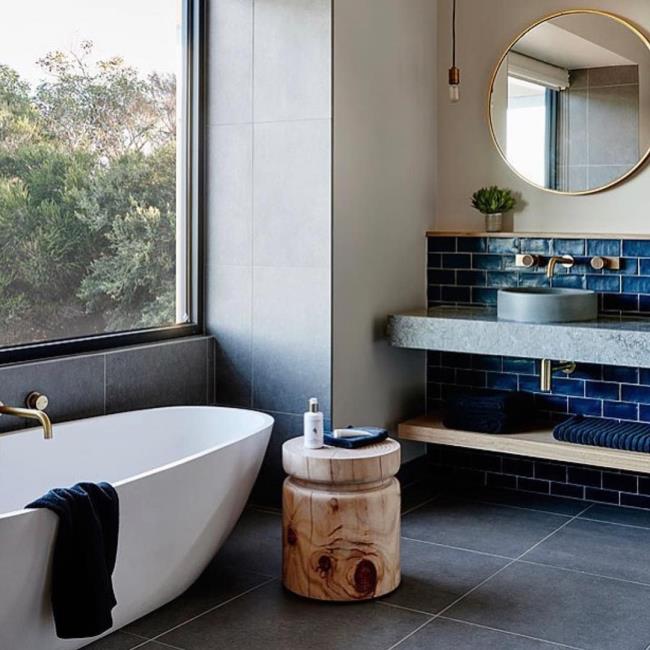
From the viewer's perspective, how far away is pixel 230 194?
4855 millimetres

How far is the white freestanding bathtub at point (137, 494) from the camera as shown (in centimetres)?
284

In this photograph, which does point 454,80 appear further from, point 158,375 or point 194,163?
point 158,375

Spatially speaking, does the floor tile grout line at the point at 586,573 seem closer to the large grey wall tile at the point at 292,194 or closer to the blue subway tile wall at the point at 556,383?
the blue subway tile wall at the point at 556,383

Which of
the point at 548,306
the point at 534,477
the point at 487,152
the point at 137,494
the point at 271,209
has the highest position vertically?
the point at 487,152

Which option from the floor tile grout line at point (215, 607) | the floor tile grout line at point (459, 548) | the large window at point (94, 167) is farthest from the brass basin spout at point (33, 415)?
the floor tile grout line at point (459, 548)

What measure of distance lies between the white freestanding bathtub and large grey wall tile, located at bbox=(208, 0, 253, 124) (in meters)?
1.43

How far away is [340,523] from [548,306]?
57.7 inches

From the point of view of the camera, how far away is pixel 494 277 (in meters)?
5.13

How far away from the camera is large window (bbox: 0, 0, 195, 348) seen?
159 inches

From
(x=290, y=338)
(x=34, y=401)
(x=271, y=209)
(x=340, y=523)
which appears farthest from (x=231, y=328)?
(x=340, y=523)

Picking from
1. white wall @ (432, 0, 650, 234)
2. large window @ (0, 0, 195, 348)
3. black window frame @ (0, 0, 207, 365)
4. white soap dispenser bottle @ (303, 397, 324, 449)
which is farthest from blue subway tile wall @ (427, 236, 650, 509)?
white soap dispenser bottle @ (303, 397, 324, 449)

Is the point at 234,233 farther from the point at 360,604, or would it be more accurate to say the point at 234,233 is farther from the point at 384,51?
the point at 360,604

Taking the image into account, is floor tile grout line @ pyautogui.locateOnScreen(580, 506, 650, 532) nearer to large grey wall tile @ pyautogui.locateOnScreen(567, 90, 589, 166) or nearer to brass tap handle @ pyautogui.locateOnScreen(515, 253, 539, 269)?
brass tap handle @ pyautogui.locateOnScreen(515, 253, 539, 269)

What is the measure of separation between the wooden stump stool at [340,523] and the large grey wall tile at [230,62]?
185 cm
